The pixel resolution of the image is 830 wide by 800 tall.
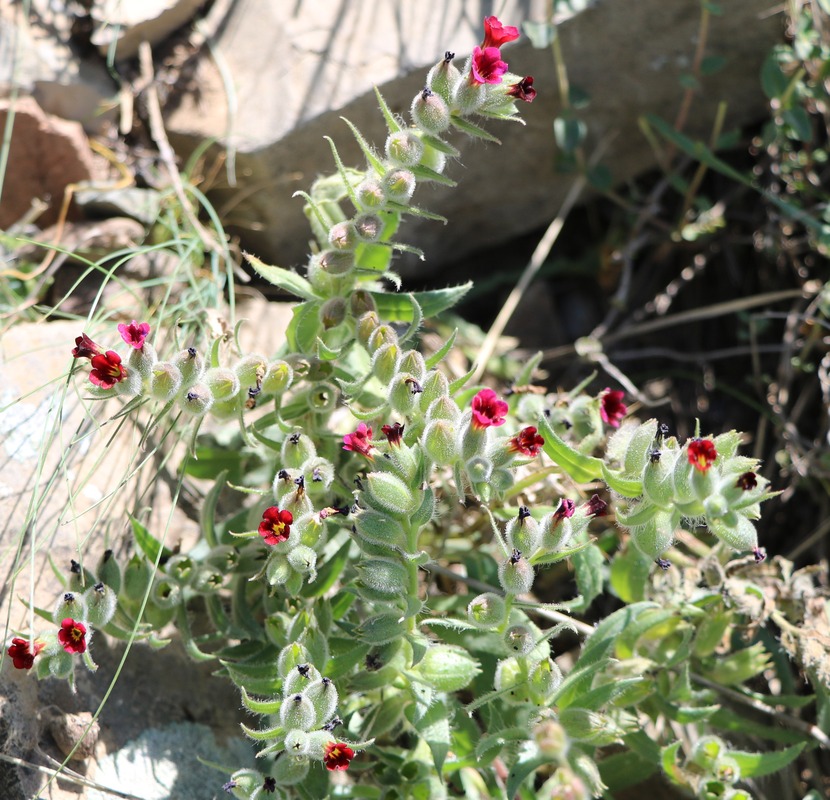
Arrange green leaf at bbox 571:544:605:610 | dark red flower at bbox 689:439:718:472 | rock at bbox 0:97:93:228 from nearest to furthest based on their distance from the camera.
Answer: dark red flower at bbox 689:439:718:472 → green leaf at bbox 571:544:605:610 → rock at bbox 0:97:93:228

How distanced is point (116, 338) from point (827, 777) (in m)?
2.85

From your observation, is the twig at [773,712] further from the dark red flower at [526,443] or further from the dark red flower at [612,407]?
the dark red flower at [526,443]

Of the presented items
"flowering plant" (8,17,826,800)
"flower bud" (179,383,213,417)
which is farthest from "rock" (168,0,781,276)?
"flower bud" (179,383,213,417)

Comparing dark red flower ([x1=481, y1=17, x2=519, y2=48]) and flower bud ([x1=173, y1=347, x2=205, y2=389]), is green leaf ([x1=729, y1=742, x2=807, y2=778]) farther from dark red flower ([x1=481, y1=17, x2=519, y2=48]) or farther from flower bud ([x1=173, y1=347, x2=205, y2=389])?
dark red flower ([x1=481, y1=17, x2=519, y2=48])

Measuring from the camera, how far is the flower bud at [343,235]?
267 centimetres

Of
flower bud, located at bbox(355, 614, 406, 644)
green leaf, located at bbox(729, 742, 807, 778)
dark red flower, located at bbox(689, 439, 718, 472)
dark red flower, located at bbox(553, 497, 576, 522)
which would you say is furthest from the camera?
green leaf, located at bbox(729, 742, 807, 778)

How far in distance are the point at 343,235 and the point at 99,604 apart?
1184mm

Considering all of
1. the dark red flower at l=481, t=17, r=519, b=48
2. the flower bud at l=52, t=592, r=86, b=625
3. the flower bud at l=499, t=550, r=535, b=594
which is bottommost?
the flower bud at l=499, t=550, r=535, b=594

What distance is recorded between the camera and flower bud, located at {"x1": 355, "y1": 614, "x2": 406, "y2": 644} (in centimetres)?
249

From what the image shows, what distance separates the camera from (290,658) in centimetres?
245

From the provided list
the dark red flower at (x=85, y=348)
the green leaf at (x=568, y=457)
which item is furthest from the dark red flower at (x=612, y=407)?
the dark red flower at (x=85, y=348)

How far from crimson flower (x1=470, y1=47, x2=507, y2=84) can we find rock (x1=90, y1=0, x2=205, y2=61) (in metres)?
1.82

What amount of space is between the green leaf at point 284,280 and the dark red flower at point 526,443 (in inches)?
31.0

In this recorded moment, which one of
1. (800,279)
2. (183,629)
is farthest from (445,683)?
(800,279)
